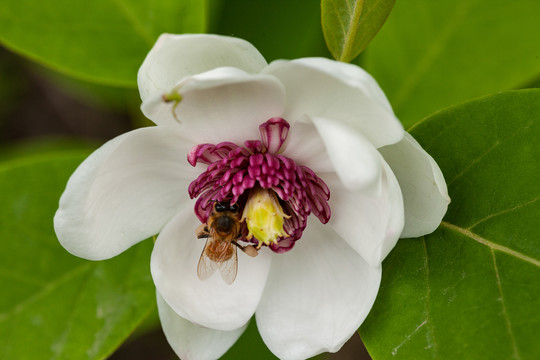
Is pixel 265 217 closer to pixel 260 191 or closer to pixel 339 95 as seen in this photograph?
pixel 260 191

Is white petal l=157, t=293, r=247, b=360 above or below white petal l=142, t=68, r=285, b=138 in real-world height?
below

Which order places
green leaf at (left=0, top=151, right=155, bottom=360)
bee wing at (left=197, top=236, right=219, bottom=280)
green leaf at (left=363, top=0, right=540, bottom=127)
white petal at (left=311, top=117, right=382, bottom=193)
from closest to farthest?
white petal at (left=311, top=117, right=382, bottom=193) < bee wing at (left=197, top=236, right=219, bottom=280) < green leaf at (left=0, top=151, right=155, bottom=360) < green leaf at (left=363, top=0, right=540, bottom=127)

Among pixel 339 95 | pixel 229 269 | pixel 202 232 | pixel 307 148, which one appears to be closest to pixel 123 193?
pixel 202 232

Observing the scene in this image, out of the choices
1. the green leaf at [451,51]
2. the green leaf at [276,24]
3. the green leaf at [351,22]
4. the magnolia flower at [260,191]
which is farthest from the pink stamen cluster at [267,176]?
the green leaf at [276,24]

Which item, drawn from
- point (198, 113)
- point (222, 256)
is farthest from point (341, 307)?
point (198, 113)

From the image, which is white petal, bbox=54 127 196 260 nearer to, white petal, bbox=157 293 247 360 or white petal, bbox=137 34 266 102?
white petal, bbox=137 34 266 102

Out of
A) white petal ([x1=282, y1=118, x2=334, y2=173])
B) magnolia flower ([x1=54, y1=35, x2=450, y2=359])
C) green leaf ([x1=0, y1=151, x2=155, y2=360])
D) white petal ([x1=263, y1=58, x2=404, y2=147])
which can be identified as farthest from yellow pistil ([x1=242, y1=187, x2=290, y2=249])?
green leaf ([x1=0, y1=151, x2=155, y2=360])
